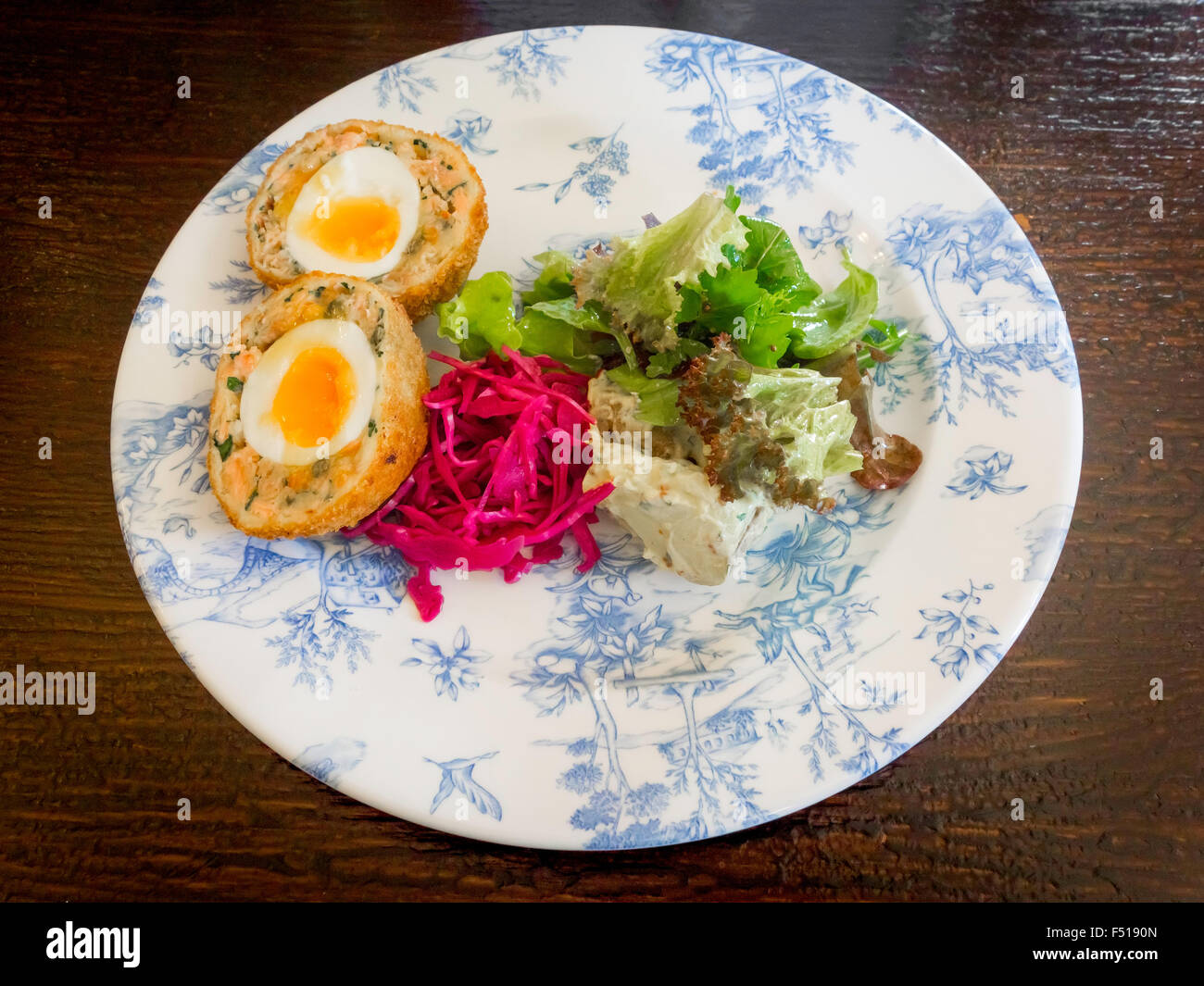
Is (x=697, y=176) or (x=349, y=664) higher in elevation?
(x=697, y=176)

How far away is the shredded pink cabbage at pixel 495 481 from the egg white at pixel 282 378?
0.79 feet

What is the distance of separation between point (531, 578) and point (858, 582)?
1.01 meters

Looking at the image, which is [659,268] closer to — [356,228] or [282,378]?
[356,228]

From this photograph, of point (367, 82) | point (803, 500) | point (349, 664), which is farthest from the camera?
point (367, 82)

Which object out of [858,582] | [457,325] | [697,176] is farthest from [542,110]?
[858,582]

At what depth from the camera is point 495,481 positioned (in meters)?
2.63

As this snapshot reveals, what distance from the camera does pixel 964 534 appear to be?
256cm

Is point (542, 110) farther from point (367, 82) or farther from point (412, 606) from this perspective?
point (412, 606)

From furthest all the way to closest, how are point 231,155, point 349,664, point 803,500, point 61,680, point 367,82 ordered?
point 231,155 → point 367,82 → point 61,680 → point 349,664 → point 803,500

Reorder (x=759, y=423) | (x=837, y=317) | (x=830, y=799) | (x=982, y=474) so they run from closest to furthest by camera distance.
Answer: (x=759, y=423) < (x=830, y=799) < (x=982, y=474) < (x=837, y=317)

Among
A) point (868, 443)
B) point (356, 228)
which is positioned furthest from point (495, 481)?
point (868, 443)

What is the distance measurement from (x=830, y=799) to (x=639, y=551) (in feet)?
3.06

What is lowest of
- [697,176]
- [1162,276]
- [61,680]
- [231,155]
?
[61,680]

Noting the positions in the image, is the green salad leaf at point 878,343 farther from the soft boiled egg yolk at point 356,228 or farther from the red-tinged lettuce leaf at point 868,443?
the soft boiled egg yolk at point 356,228
